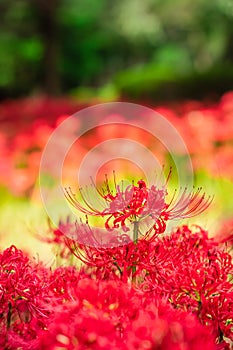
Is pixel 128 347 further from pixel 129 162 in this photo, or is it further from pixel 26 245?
pixel 129 162

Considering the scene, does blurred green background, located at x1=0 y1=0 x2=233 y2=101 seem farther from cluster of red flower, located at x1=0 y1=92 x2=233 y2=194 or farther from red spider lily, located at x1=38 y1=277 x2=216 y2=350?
red spider lily, located at x1=38 y1=277 x2=216 y2=350

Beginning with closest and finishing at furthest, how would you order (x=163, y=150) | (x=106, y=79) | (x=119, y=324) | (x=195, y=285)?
(x=119, y=324)
(x=195, y=285)
(x=163, y=150)
(x=106, y=79)

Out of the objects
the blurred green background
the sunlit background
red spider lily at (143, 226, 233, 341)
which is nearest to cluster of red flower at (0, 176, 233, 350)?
red spider lily at (143, 226, 233, 341)

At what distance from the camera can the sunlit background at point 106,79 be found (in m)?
5.00

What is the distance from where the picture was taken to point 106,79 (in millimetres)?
24359

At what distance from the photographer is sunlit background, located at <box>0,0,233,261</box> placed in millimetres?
5004

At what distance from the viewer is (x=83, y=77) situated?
1988 cm

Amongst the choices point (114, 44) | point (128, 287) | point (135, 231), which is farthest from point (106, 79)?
point (128, 287)

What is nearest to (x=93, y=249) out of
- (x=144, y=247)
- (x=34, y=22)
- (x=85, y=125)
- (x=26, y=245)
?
(x=144, y=247)

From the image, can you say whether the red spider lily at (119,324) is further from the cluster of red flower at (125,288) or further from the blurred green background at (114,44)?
the blurred green background at (114,44)

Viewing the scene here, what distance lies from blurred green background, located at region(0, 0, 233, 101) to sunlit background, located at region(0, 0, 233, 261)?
0.02m

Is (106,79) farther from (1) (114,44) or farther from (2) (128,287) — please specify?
(2) (128,287)

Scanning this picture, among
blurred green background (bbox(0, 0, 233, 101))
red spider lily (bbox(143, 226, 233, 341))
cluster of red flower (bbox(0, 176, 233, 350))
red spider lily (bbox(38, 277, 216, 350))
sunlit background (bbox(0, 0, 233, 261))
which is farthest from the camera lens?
blurred green background (bbox(0, 0, 233, 101))

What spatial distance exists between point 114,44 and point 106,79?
149 inches
